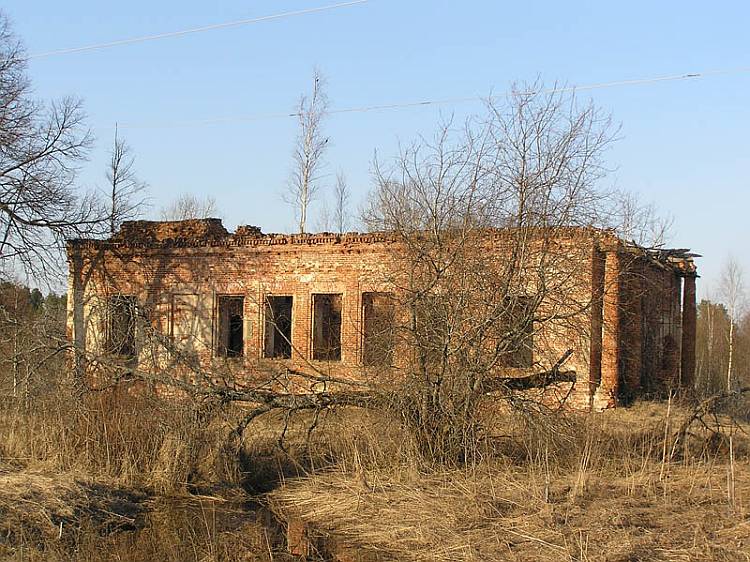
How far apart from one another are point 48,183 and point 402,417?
14.3 metres

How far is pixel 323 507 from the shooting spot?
9.58 m

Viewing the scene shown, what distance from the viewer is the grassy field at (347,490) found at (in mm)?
7828

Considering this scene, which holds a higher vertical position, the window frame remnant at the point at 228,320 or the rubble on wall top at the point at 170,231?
the rubble on wall top at the point at 170,231

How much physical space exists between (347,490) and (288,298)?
34.3 ft

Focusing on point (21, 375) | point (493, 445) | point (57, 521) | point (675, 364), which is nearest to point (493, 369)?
point (493, 445)

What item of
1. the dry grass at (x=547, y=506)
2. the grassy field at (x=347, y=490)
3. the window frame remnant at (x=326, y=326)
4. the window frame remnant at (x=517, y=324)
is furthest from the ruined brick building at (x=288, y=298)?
the dry grass at (x=547, y=506)

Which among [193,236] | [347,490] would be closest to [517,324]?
[347,490]

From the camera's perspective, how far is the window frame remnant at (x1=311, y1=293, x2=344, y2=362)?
18656 millimetres

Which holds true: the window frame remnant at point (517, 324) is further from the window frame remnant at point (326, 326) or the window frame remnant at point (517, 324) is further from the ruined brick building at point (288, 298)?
the window frame remnant at point (326, 326)

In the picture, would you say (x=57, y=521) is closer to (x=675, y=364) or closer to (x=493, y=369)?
(x=493, y=369)

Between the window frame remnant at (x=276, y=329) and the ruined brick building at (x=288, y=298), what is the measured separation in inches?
1.1

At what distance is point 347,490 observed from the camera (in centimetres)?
991

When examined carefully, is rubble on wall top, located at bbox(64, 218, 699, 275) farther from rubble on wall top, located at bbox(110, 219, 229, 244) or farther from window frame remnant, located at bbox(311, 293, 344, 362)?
window frame remnant, located at bbox(311, 293, 344, 362)

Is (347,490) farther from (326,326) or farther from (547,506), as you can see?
(326,326)
